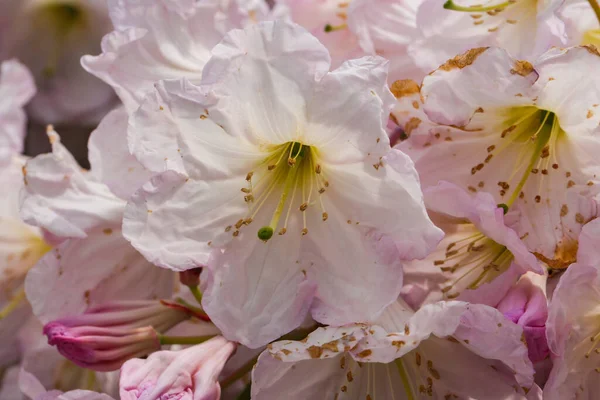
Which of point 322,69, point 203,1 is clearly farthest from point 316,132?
point 203,1

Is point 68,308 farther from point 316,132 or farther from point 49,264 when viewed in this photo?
point 316,132

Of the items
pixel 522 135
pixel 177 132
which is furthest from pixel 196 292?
pixel 522 135

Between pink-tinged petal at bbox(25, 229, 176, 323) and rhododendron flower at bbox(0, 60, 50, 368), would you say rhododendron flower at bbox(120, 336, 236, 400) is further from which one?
rhododendron flower at bbox(0, 60, 50, 368)

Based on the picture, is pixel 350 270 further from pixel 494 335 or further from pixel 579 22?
pixel 579 22

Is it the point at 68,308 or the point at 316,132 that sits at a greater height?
the point at 316,132

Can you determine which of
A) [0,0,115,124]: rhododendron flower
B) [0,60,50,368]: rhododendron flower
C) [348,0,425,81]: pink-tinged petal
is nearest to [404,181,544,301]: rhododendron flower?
[348,0,425,81]: pink-tinged petal

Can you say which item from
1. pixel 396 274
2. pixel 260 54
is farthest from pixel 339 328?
pixel 260 54

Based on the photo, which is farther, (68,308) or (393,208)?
(68,308)
